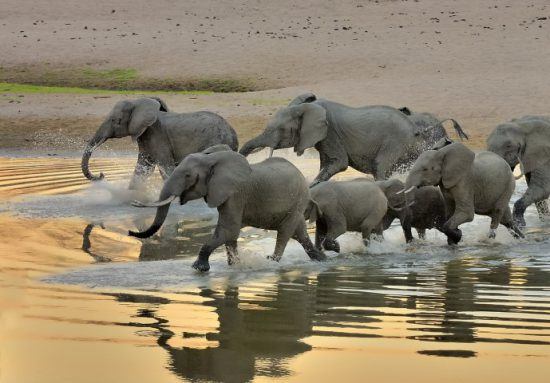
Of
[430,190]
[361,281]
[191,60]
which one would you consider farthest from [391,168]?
[191,60]

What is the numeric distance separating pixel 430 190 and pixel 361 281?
10.3 ft

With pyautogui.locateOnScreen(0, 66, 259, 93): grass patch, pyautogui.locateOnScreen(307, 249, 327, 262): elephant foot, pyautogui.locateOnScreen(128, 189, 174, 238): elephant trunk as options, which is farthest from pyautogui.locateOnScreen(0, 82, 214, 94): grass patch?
pyautogui.locateOnScreen(128, 189, 174, 238): elephant trunk

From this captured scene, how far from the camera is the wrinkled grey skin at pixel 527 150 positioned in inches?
575

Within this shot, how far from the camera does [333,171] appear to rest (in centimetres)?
1551

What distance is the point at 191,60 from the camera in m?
34.5

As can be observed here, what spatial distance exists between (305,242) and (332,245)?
1.76ft

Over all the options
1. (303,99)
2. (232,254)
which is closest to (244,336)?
(232,254)

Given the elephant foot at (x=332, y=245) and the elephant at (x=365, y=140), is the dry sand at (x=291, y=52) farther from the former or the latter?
the elephant foot at (x=332, y=245)

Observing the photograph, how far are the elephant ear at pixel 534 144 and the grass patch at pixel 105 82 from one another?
1729 centimetres

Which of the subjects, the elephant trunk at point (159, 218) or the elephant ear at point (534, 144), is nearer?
the elephant trunk at point (159, 218)

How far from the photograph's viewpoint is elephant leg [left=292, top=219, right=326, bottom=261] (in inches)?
448

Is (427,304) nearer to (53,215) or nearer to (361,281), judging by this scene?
(361,281)

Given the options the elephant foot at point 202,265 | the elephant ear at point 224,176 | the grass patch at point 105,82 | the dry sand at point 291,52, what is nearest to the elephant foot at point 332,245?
the elephant ear at point 224,176

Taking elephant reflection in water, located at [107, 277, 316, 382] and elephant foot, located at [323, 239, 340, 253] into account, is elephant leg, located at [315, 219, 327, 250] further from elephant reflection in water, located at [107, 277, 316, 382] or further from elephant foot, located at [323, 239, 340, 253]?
elephant reflection in water, located at [107, 277, 316, 382]
